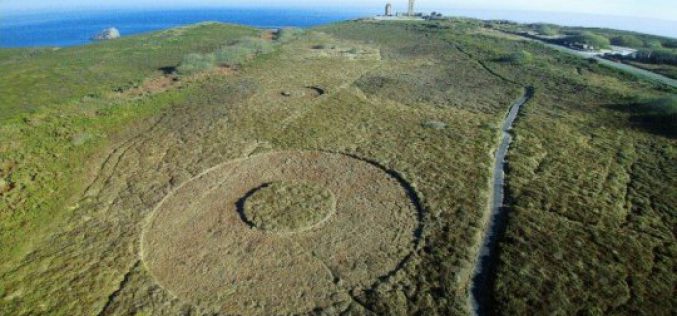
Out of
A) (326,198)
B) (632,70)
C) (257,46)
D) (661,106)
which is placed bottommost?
(326,198)

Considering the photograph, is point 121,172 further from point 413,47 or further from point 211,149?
point 413,47

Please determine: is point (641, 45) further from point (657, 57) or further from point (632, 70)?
point (632, 70)

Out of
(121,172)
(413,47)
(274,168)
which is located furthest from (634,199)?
(413,47)

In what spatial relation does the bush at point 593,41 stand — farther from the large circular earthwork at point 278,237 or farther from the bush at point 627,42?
the large circular earthwork at point 278,237

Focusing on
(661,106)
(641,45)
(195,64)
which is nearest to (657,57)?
(641,45)

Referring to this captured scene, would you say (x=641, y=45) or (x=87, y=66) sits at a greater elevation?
(x=641, y=45)

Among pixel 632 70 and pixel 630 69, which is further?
pixel 630 69
